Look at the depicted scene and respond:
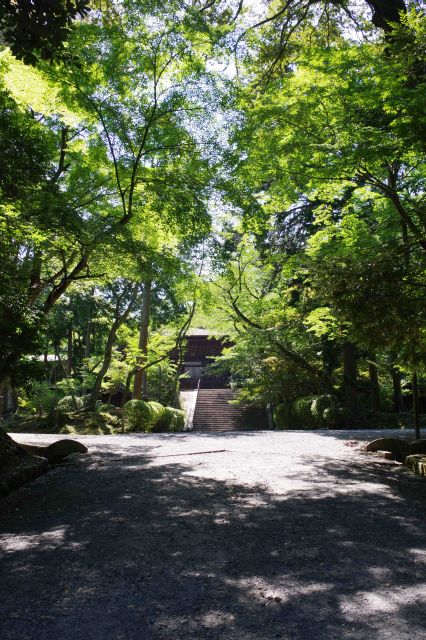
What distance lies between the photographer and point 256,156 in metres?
9.70

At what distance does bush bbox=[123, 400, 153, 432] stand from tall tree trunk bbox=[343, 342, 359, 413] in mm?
7669

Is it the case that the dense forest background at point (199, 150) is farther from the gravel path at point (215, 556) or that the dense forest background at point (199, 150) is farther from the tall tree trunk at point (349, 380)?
the tall tree trunk at point (349, 380)

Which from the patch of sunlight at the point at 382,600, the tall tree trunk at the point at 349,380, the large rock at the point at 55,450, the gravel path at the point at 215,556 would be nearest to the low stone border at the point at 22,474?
the gravel path at the point at 215,556

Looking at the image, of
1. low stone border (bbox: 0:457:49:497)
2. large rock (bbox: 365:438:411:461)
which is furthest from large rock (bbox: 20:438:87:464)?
large rock (bbox: 365:438:411:461)

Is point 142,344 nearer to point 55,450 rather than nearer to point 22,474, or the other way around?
point 55,450

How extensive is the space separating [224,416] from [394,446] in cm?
1637

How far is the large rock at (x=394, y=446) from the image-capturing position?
30.2 ft

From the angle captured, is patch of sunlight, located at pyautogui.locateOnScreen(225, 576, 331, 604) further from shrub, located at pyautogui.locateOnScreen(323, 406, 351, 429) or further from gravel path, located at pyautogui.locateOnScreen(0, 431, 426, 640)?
shrub, located at pyautogui.locateOnScreen(323, 406, 351, 429)

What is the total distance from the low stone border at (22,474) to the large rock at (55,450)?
859mm

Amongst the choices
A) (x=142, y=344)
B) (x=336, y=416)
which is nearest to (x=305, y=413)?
(x=336, y=416)

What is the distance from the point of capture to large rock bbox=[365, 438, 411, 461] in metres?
9.20

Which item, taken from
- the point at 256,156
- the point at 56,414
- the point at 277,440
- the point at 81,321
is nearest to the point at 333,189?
the point at 256,156

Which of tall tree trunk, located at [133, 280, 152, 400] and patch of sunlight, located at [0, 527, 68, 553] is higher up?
tall tree trunk, located at [133, 280, 152, 400]

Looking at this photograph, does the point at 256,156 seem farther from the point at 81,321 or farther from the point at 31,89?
the point at 81,321
